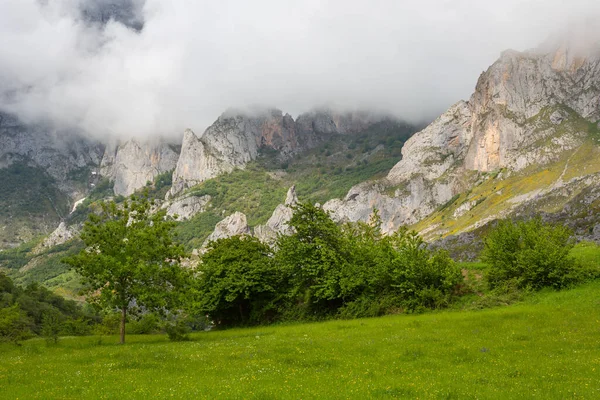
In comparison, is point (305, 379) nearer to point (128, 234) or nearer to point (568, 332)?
point (568, 332)

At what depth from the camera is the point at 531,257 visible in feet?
114

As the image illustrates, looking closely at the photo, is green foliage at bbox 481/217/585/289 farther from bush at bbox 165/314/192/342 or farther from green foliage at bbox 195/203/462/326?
bush at bbox 165/314/192/342

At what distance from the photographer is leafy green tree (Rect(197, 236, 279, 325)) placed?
1868 inches

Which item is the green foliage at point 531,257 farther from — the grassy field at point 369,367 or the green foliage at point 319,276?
the grassy field at point 369,367

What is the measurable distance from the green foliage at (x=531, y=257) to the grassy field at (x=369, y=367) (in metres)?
7.43

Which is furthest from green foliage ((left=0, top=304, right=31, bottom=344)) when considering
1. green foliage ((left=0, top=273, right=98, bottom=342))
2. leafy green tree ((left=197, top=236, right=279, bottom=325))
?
leafy green tree ((left=197, top=236, right=279, bottom=325))

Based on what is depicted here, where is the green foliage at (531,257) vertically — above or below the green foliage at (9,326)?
below

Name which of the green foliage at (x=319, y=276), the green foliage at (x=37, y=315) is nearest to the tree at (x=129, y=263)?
the green foliage at (x=37, y=315)

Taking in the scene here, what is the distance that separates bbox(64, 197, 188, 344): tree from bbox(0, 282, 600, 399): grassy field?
6063mm

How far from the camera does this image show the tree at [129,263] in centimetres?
3039

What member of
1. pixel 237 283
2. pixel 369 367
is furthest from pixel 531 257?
pixel 237 283

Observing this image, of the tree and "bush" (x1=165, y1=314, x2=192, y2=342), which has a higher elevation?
the tree

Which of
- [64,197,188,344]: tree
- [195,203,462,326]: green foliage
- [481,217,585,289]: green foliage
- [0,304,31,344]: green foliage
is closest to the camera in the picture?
[0,304,31,344]: green foliage

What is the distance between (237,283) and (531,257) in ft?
96.9
